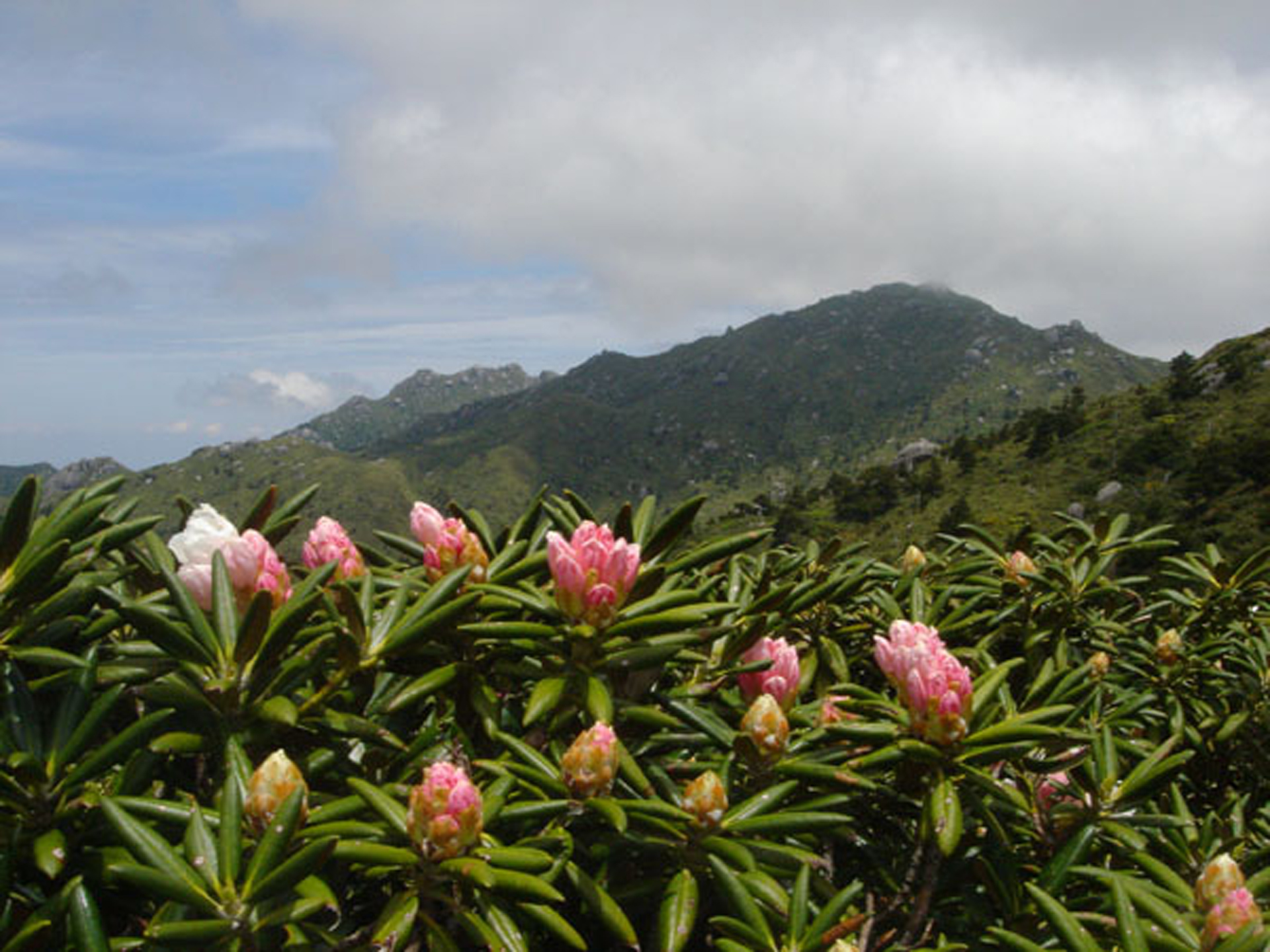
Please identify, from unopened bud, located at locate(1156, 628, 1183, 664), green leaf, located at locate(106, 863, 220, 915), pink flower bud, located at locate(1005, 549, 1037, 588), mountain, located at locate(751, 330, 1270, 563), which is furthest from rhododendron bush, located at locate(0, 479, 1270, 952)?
mountain, located at locate(751, 330, 1270, 563)

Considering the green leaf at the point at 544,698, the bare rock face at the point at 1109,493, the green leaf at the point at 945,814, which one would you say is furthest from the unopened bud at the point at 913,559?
the bare rock face at the point at 1109,493

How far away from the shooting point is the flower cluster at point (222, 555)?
1.82 m

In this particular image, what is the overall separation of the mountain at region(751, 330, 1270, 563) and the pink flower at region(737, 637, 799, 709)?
41.6 m

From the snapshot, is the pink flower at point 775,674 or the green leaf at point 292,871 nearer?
the green leaf at point 292,871

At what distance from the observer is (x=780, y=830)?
5.38 feet

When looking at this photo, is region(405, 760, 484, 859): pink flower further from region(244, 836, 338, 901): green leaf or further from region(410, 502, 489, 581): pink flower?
region(410, 502, 489, 581): pink flower

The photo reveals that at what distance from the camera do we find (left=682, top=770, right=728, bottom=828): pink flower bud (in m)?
1.61

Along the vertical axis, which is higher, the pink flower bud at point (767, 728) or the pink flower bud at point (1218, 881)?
the pink flower bud at point (767, 728)

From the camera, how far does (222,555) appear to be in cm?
185

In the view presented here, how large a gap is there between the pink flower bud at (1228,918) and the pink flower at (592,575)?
142cm

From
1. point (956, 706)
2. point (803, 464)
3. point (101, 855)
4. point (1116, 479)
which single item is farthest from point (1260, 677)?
point (803, 464)

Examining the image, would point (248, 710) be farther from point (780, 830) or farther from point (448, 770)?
point (780, 830)

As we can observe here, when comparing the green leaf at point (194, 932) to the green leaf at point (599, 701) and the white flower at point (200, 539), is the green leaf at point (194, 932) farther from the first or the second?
the white flower at point (200, 539)

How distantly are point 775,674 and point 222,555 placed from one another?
151 centimetres
